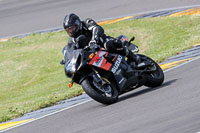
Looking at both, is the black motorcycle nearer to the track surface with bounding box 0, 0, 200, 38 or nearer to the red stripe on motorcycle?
the red stripe on motorcycle

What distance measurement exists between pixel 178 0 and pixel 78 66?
1250cm

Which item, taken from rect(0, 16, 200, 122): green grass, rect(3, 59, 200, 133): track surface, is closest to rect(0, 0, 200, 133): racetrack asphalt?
rect(3, 59, 200, 133): track surface

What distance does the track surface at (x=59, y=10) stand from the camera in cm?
1936

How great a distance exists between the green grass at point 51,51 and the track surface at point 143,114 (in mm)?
3723

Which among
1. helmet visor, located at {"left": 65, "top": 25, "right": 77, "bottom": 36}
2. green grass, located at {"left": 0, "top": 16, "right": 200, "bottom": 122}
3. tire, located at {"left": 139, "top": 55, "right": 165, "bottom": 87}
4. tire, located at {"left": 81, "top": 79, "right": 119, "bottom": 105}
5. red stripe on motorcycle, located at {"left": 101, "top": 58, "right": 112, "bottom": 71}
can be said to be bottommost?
green grass, located at {"left": 0, "top": 16, "right": 200, "bottom": 122}

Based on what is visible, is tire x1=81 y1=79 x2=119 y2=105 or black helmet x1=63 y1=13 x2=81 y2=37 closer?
tire x1=81 y1=79 x2=119 y2=105

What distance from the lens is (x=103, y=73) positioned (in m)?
8.20

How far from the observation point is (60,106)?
9.44 meters

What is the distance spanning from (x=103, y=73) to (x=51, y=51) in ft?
31.0

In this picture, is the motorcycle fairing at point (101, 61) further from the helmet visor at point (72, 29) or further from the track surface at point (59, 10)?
the track surface at point (59, 10)

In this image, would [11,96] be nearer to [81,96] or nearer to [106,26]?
[81,96]

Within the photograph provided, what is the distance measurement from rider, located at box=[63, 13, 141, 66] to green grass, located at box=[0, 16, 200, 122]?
3517mm

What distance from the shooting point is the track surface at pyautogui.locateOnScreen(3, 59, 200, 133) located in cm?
572

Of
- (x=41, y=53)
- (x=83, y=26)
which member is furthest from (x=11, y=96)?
(x=83, y=26)
